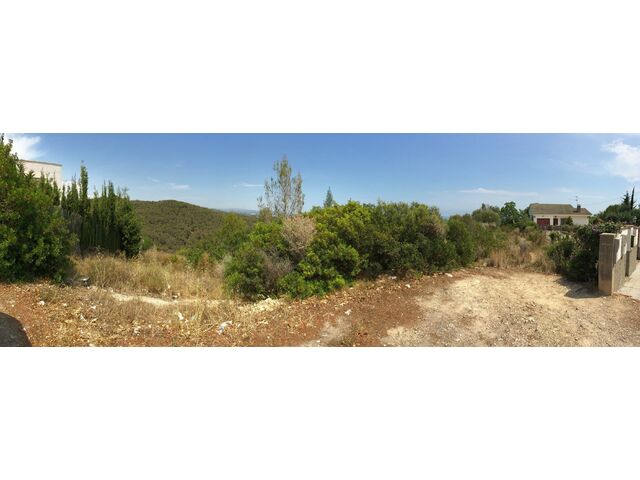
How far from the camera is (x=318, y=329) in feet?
11.3

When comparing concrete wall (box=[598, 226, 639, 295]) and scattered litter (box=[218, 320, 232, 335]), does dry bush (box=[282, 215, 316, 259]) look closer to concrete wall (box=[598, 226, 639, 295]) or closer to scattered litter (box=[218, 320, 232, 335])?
scattered litter (box=[218, 320, 232, 335])

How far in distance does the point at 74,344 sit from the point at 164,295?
217 cm

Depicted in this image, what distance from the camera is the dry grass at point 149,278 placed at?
5195mm

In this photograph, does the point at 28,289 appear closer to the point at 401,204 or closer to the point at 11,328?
the point at 11,328

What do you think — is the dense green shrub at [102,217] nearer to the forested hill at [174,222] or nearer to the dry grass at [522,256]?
the forested hill at [174,222]

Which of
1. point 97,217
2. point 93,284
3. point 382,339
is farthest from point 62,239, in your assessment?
point 382,339

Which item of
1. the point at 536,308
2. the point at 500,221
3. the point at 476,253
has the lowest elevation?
the point at 536,308

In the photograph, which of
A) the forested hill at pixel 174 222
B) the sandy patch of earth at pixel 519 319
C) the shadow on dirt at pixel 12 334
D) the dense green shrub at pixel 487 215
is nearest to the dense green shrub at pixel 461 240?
the dense green shrub at pixel 487 215

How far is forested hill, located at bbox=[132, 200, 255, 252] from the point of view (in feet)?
26.5

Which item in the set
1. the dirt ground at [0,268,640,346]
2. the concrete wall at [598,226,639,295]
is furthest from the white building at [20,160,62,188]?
the concrete wall at [598,226,639,295]

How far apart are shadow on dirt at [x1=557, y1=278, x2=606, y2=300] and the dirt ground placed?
3cm

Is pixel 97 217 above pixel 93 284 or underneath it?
above

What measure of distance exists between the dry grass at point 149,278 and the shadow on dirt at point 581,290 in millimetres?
4817

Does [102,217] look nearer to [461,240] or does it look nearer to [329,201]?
[329,201]
